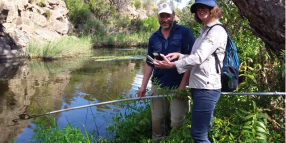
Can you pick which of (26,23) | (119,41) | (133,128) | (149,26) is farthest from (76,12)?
(133,128)

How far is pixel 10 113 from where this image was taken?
530cm

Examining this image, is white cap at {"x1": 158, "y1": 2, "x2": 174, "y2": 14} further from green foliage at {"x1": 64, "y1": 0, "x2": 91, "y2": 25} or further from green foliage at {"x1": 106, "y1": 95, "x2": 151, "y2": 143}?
green foliage at {"x1": 64, "y1": 0, "x2": 91, "y2": 25}

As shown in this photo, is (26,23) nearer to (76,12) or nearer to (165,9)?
(76,12)

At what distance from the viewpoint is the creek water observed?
4.66m

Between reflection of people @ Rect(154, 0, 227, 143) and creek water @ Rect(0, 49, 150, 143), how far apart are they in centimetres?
135

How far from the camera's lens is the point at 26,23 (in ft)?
56.7

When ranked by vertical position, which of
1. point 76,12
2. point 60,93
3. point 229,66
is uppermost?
point 76,12

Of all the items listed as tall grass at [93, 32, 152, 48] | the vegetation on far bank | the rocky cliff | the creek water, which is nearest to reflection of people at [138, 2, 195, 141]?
the vegetation on far bank

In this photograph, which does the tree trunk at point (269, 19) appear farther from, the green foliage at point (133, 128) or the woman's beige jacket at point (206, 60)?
the green foliage at point (133, 128)

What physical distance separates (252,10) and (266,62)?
0.50 metres

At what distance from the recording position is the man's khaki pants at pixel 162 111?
2.96 m

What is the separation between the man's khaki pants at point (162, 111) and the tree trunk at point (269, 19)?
1.10m

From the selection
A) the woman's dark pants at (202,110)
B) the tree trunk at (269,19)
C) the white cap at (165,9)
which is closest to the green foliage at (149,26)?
the white cap at (165,9)

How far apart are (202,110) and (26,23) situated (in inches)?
693
